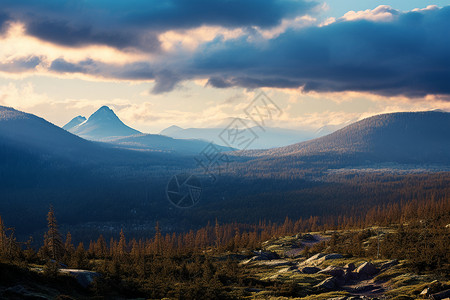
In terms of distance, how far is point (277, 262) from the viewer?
97250 mm

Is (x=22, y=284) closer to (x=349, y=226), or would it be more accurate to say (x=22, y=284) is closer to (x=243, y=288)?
(x=243, y=288)

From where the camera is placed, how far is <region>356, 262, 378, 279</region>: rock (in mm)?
70562

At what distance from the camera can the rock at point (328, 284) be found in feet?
211

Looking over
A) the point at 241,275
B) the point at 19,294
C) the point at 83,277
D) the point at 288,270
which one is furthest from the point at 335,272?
the point at 19,294

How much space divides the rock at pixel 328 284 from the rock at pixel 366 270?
7544 mm

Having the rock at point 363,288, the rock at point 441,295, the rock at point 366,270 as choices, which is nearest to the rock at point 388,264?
the rock at point 366,270

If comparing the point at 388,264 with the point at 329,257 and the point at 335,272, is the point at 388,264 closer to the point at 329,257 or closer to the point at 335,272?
the point at 335,272

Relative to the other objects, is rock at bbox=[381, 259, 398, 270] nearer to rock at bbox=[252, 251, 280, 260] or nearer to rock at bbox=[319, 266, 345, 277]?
rock at bbox=[319, 266, 345, 277]

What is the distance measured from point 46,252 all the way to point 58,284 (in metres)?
45.8

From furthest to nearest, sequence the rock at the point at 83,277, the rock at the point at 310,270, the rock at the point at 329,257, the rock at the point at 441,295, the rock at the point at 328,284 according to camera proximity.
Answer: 1. the rock at the point at 329,257
2. the rock at the point at 310,270
3. the rock at the point at 328,284
4. the rock at the point at 83,277
5. the rock at the point at 441,295

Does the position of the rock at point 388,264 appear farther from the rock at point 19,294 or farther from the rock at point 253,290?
the rock at point 19,294

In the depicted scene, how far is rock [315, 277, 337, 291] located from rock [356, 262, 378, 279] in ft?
24.7

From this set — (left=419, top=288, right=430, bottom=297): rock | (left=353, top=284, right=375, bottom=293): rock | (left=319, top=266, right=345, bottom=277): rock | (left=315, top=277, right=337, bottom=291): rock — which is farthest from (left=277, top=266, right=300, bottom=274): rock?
(left=419, top=288, right=430, bottom=297): rock

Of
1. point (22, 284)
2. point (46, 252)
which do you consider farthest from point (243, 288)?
point (46, 252)
